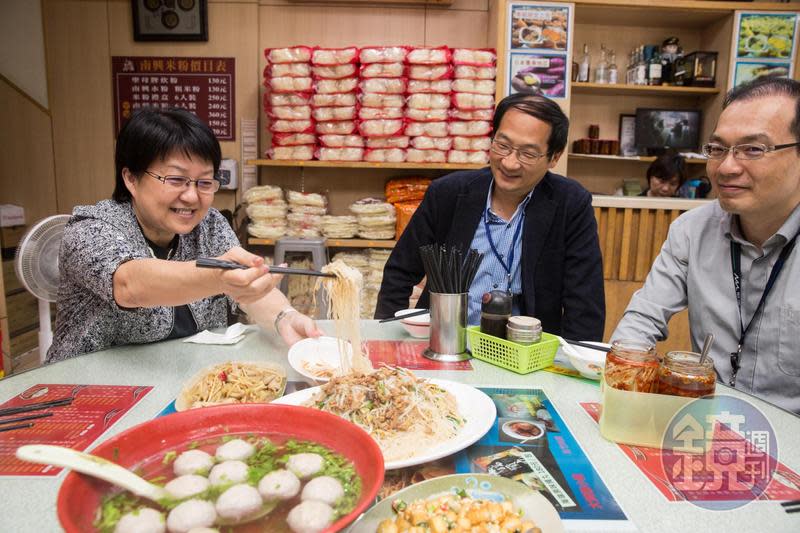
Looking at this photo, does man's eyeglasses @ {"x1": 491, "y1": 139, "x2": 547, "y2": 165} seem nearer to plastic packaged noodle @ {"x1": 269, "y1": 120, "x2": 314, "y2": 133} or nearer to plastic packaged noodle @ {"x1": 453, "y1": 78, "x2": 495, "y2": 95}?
plastic packaged noodle @ {"x1": 453, "y1": 78, "x2": 495, "y2": 95}

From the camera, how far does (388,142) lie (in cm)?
402

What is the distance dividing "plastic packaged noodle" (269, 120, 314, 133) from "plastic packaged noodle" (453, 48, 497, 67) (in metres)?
1.21

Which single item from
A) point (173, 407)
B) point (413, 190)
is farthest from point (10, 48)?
point (173, 407)

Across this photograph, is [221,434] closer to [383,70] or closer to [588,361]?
[588,361]

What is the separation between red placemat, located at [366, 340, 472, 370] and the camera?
1564 millimetres

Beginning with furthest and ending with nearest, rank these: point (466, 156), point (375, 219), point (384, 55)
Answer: point (375, 219)
point (466, 156)
point (384, 55)

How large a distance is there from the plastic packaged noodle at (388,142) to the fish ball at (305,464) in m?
Result: 3.40

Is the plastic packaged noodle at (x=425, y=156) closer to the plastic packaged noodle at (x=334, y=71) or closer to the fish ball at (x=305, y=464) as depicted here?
the plastic packaged noodle at (x=334, y=71)

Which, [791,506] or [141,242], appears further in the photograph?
[141,242]

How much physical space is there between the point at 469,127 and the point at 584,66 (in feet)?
4.89

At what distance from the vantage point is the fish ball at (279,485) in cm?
77

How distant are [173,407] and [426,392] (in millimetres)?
602

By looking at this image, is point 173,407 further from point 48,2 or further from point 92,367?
point 48,2

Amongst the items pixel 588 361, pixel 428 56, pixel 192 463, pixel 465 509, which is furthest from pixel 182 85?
pixel 465 509
